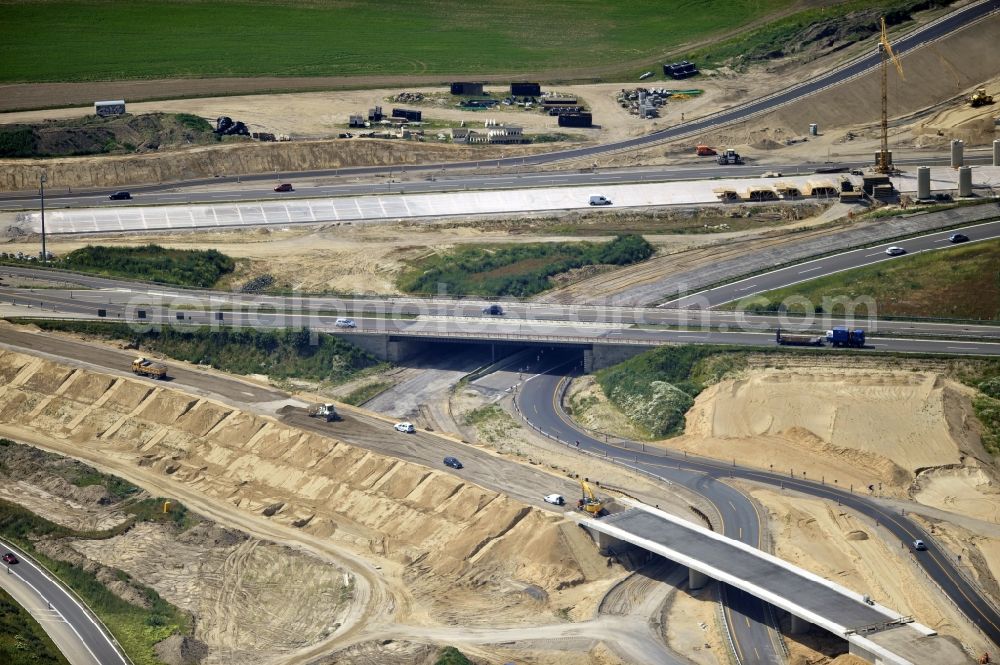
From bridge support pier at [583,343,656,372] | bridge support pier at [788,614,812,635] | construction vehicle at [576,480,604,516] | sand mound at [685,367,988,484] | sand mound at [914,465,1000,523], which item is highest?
bridge support pier at [583,343,656,372]

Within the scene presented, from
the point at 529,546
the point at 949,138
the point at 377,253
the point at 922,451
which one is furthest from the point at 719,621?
the point at 949,138

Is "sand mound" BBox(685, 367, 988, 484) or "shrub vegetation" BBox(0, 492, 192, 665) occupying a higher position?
"sand mound" BBox(685, 367, 988, 484)

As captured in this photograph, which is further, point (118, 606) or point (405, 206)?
point (405, 206)

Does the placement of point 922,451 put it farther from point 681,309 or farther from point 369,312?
point 369,312

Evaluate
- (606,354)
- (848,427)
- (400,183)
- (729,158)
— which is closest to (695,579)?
(848,427)

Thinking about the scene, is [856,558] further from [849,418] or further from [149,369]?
[149,369]

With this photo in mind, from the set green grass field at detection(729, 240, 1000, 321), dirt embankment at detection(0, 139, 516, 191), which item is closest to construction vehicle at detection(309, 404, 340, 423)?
green grass field at detection(729, 240, 1000, 321)

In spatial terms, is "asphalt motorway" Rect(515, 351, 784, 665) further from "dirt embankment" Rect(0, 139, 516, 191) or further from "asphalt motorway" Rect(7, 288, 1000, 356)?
"dirt embankment" Rect(0, 139, 516, 191)
